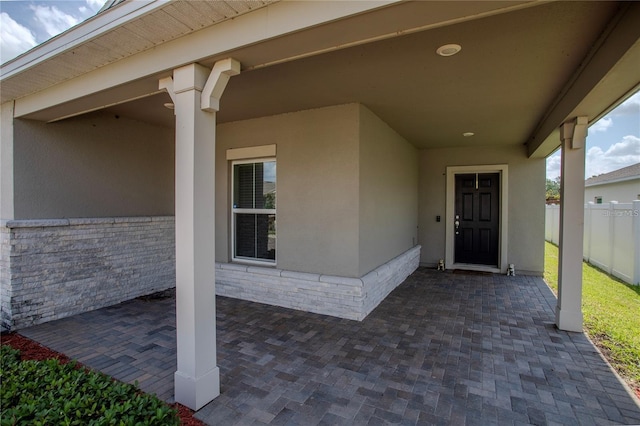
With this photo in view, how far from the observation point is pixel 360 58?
104 inches

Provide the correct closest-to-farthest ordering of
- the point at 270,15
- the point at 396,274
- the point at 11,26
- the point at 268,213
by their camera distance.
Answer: the point at 270,15 → the point at 11,26 → the point at 268,213 → the point at 396,274

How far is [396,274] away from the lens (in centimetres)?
527

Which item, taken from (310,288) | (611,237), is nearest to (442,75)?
(310,288)

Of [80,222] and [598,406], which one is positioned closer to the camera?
[598,406]

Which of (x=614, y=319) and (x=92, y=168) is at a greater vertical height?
(x=92, y=168)

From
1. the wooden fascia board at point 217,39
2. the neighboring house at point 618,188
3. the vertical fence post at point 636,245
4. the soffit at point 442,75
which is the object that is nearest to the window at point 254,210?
the soffit at point 442,75

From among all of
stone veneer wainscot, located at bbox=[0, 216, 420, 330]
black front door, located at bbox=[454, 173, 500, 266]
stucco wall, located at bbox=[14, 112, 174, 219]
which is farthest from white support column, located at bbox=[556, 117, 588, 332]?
stucco wall, located at bbox=[14, 112, 174, 219]

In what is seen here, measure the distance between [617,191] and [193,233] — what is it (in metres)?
14.9

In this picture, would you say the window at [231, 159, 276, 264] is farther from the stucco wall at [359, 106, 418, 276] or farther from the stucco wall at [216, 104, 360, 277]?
the stucco wall at [359, 106, 418, 276]

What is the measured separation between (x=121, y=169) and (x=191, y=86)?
3.31m

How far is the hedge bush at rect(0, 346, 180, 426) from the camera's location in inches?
62.6

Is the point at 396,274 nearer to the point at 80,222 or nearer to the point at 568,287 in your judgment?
the point at 568,287

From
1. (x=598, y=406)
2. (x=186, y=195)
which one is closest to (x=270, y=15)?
(x=186, y=195)

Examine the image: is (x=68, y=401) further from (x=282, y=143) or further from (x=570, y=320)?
(x=570, y=320)
